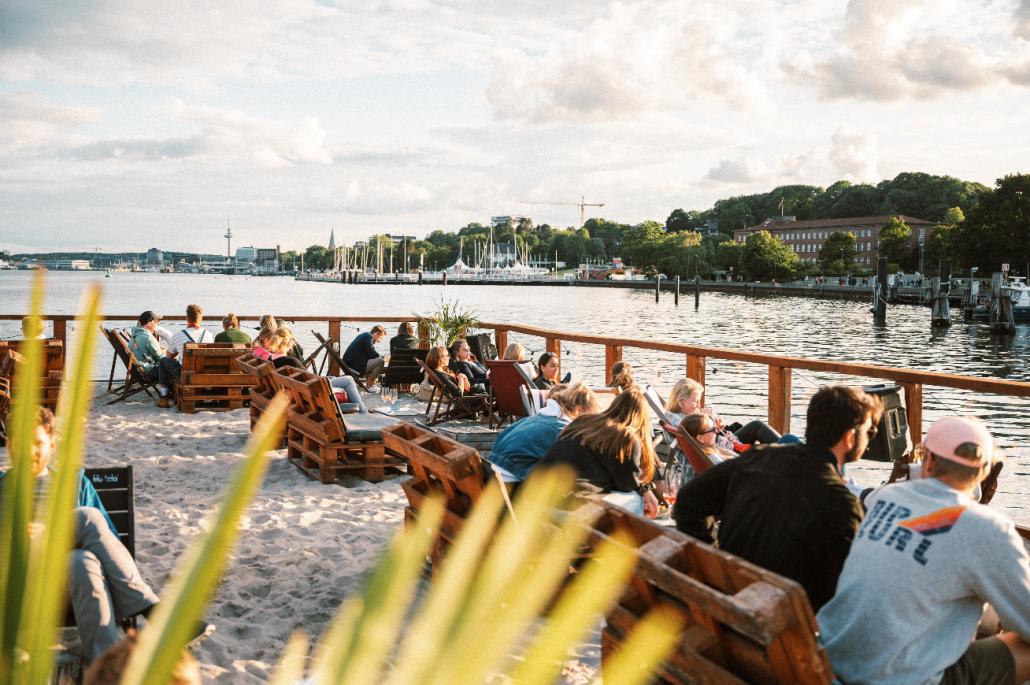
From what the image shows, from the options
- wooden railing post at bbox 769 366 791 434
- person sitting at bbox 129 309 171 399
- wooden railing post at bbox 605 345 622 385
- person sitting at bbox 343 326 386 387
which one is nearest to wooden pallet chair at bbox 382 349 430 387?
person sitting at bbox 343 326 386 387

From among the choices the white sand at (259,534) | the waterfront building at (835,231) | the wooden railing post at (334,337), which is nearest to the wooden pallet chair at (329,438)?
Answer: the white sand at (259,534)

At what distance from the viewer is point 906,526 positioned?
2980mm

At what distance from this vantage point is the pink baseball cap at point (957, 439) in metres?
3.11

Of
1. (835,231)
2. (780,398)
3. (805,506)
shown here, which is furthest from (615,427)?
(835,231)

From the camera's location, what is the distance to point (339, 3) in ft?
36.1

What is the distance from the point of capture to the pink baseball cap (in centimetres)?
311

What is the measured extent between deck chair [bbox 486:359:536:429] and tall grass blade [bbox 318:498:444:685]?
918cm

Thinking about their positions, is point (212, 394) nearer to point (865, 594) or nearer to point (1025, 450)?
point (865, 594)

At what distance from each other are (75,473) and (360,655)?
22 cm

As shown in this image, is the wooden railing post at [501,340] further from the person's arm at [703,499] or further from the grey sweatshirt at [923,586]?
the grey sweatshirt at [923,586]

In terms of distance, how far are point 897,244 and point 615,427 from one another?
422ft

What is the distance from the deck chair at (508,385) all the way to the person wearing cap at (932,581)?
22.4ft

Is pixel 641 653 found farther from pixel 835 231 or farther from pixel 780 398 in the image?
pixel 835 231

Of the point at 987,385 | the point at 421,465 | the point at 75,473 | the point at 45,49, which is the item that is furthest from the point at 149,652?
the point at 987,385
